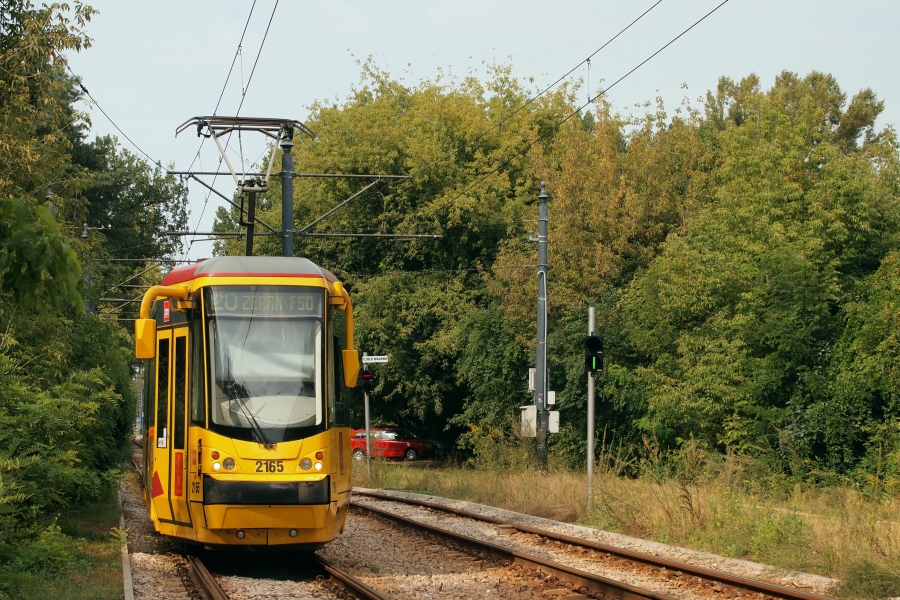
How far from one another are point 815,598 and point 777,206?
20.3 metres

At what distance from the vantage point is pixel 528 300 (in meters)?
32.4

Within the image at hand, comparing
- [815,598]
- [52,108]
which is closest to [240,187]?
[52,108]

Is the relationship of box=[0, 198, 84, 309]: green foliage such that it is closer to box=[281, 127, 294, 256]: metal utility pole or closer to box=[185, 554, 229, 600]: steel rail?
box=[185, 554, 229, 600]: steel rail

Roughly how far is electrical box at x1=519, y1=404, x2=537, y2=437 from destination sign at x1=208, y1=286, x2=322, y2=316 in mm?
11533

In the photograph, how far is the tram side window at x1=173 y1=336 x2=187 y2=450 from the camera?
11523mm

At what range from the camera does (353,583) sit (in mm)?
10367

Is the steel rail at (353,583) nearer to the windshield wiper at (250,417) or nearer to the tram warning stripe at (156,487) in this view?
the windshield wiper at (250,417)

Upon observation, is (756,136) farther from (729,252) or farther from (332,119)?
(332,119)

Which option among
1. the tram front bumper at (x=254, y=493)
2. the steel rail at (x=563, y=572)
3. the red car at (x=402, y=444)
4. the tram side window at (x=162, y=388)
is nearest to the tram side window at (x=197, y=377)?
the tram front bumper at (x=254, y=493)

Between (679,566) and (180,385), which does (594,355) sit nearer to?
(679,566)

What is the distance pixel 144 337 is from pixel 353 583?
340 cm

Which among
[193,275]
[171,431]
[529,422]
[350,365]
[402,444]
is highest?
[193,275]

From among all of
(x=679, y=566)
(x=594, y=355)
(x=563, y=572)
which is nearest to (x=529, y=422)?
(x=594, y=355)

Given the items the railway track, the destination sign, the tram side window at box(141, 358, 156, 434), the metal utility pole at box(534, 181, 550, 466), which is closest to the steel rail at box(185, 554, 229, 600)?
the railway track
